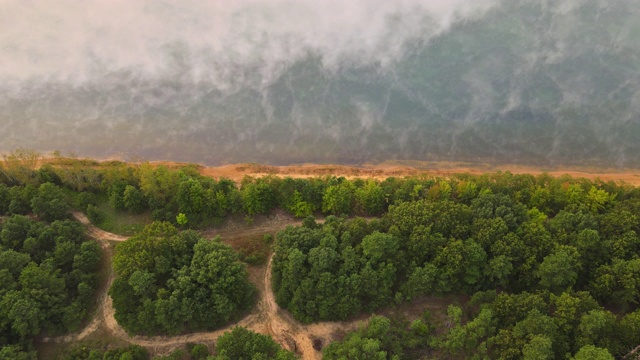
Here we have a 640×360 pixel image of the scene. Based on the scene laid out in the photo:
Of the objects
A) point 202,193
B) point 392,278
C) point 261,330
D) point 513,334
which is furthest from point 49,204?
point 513,334

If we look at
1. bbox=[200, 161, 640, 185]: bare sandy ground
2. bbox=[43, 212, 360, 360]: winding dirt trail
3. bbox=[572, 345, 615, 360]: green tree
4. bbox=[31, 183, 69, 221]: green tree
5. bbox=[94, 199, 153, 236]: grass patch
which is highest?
bbox=[200, 161, 640, 185]: bare sandy ground

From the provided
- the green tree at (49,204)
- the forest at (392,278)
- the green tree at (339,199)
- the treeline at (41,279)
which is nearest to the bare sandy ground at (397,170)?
the green tree at (339,199)

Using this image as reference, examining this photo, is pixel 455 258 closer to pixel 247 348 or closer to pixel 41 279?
pixel 247 348

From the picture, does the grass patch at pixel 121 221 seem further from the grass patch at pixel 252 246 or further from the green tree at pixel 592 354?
the green tree at pixel 592 354

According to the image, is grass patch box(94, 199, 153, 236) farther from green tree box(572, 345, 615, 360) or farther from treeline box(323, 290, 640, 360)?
green tree box(572, 345, 615, 360)

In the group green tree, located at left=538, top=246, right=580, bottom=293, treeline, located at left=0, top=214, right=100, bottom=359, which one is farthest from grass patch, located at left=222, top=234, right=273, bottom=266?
green tree, located at left=538, top=246, right=580, bottom=293

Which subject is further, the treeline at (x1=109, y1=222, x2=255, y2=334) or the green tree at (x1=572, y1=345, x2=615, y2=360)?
the treeline at (x1=109, y1=222, x2=255, y2=334)

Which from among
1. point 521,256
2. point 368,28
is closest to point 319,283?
point 521,256
